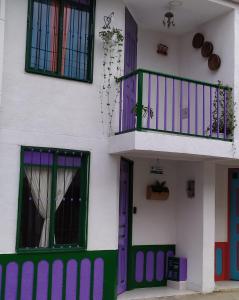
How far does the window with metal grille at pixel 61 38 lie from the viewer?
A: 7.91m

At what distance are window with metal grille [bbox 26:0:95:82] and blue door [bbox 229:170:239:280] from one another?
14.5ft

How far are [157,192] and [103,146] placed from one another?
201cm

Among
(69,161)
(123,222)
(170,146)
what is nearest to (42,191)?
(69,161)

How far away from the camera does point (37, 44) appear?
7.94 metres

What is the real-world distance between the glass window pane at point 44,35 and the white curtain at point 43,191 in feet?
5.61

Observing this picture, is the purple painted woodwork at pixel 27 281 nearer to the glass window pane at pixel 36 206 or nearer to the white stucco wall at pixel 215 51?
the glass window pane at pixel 36 206

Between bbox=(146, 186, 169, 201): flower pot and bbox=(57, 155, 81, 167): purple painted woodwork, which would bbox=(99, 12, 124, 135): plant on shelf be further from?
bbox=(146, 186, 169, 201): flower pot

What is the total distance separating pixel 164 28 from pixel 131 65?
141 centimetres

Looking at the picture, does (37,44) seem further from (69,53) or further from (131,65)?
(131,65)

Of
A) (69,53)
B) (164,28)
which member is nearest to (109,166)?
(69,53)

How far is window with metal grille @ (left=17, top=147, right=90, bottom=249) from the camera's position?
764 centimetres

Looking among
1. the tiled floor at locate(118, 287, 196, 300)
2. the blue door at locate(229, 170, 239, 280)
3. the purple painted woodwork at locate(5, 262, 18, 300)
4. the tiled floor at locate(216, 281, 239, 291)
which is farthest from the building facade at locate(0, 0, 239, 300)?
the blue door at locate(229, 170, 239, 280)

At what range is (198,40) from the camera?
9.88m

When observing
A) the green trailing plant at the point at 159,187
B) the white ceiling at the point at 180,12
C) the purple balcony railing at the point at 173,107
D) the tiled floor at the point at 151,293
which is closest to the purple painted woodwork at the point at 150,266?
the tiled floor at the point at 151,293
